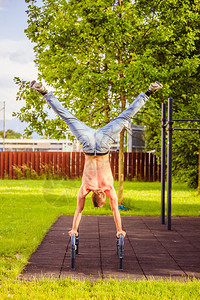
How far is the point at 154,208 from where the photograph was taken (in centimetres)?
1125

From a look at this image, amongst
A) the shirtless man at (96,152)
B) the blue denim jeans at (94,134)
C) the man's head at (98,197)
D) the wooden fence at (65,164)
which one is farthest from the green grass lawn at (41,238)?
the wooden fence at (65,164)

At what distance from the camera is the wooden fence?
22.0 meters

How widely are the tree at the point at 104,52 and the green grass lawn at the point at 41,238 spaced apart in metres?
1.90

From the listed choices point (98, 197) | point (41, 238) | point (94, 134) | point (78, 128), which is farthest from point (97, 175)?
point (41, 238)

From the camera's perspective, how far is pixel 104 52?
10.4 m

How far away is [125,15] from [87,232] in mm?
5468

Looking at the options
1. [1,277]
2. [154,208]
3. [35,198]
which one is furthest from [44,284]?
[35,198]

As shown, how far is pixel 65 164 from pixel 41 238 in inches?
605

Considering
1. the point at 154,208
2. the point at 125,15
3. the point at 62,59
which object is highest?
the point at 125,15

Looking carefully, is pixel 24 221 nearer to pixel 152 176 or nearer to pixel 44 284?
pixel 44 284

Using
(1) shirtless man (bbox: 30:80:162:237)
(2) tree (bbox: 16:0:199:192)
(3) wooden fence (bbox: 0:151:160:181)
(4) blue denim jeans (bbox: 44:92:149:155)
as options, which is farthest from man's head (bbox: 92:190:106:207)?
(3) wooden fence (bbox: 0:151:160:181)

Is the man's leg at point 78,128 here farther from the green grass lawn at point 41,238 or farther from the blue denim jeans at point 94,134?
the green grass lawn at point 41,238

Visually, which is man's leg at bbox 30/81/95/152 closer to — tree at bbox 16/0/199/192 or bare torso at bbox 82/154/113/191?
bare torso at bbox 82/154/113/191

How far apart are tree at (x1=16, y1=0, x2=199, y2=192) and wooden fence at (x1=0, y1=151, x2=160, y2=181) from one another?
11149 millimetres
